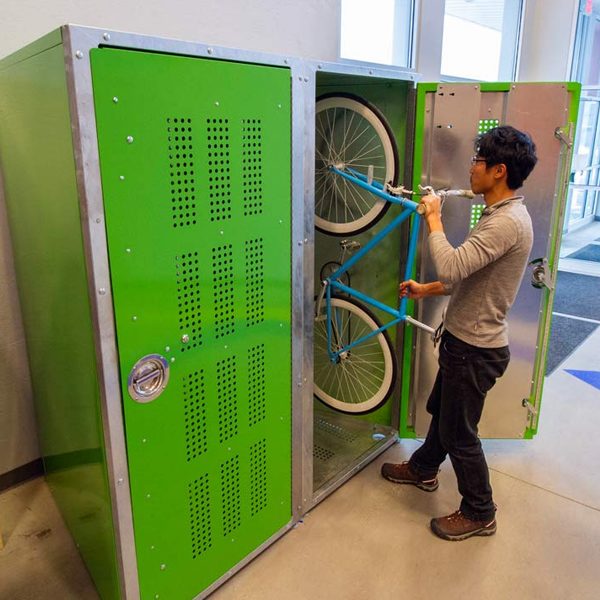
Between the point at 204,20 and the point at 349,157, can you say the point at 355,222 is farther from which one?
the point at 204,20

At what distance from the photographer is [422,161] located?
2.43 m

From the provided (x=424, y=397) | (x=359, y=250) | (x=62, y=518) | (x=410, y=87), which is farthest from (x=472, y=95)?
(x=62, y=518)

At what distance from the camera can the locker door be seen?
2.32m

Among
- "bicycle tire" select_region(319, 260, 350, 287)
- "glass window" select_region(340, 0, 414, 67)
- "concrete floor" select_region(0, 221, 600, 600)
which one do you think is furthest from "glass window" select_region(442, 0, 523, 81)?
"concrete floor" select_region(0, 221, 600, 600)

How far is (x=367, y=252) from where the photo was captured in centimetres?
270

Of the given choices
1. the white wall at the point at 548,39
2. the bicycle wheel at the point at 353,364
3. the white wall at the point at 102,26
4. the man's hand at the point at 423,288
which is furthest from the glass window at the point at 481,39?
the man's hand at the point at 423,288

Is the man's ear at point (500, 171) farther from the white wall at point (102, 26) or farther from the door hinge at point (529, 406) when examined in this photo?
the white wall at point (102, 26)

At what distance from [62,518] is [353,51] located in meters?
3.21

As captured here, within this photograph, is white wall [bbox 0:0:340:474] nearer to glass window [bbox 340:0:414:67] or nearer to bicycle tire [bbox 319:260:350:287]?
glass window [bbox 340:0:414:67]

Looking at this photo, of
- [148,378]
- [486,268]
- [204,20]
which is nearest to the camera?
[148,378]

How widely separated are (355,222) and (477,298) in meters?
0.77

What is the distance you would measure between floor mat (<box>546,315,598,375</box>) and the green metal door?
263 centimetres

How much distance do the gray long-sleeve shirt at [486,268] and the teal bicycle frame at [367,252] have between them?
41 centimetres

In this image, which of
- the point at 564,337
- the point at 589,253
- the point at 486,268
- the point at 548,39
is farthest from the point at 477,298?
the point at 589,253
